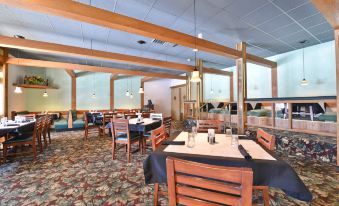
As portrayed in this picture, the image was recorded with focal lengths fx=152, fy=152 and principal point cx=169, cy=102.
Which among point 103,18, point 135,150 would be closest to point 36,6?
point 103,18

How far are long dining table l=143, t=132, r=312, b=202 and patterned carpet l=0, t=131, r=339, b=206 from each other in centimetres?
84

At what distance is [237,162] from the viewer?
1.21 meters

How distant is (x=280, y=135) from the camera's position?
11.7 ft

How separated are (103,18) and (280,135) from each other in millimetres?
4447

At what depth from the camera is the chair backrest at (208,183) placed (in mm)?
728

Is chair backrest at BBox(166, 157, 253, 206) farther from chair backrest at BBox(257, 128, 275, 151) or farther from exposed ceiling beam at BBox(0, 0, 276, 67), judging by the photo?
exposed ceiling beam at BBox(0, 0, 276, 67)

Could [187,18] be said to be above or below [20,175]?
above

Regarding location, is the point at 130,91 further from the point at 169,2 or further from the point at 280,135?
the point at 280,135

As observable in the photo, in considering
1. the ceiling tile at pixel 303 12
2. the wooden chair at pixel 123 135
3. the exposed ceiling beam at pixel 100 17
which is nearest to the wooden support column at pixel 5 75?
the exposed ceiling beam at pixel 100 17

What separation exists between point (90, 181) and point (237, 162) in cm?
228

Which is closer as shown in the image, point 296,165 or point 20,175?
point 20,175

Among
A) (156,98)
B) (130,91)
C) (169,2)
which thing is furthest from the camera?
(156,98)

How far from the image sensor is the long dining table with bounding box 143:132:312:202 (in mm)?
1105

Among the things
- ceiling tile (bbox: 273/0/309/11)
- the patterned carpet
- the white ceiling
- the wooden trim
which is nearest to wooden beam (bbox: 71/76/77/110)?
the white ceiling
